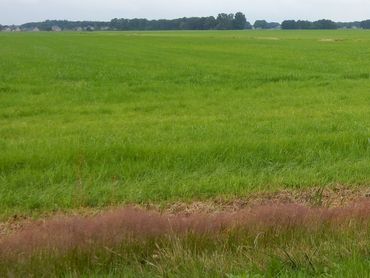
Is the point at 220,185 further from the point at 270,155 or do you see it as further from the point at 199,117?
the point at 199,117

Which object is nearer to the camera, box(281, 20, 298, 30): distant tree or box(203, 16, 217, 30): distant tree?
box(203, 16, 217, 30): distant tree

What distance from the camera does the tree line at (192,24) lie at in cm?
14575

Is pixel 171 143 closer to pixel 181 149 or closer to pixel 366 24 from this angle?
pixel 181 149

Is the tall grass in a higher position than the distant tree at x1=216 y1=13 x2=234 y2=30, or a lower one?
higher

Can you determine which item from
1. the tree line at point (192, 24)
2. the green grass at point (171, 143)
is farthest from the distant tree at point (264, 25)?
the green grass at point (171, 143)

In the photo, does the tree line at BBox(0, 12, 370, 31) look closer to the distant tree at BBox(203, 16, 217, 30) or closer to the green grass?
the distant tree at BBox(203, 16, 217, 30)

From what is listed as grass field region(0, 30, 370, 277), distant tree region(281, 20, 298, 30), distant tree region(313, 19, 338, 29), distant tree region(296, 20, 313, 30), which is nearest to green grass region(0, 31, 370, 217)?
grass field region(0, 30, 370, 277)

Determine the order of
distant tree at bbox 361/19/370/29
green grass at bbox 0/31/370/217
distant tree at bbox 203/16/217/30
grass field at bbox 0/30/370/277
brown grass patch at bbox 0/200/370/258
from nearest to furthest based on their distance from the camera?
brown grass patch at bbox 0/200/370/258
grass field at bbox 0/30/370/277
green grass at bbox 0/31/370/217
distant tree at bbox 203/16/217/30
distant tree at bbox 361/19/370/29

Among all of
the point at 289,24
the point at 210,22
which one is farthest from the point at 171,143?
the point at 289,24

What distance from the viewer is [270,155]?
7.98 meters

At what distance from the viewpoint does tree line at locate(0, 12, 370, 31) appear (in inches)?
5738

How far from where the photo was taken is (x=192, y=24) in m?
149

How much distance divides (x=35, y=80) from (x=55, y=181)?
1396 centimetres

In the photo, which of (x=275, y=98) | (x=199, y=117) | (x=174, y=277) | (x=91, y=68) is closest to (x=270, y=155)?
(x=199, y=117)
